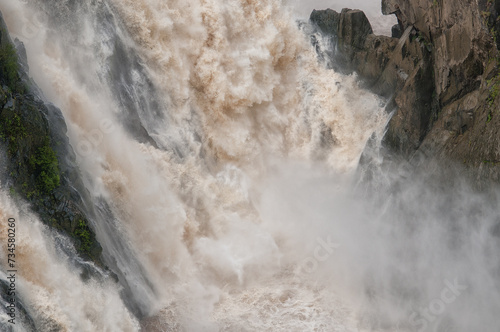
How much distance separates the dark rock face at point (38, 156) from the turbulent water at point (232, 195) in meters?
0.42

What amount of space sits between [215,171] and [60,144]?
6.20m

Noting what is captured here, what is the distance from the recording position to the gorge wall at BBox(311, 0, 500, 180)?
15.8 metres

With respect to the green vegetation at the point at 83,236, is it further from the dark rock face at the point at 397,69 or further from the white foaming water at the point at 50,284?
the dark rock face at the point at 397,69

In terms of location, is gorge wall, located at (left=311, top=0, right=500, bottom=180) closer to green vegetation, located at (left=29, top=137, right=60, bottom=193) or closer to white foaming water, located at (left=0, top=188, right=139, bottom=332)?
white foaming water, located at (left=0, top=188, right=139, bottom=332)

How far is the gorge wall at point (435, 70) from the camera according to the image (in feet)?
52.0

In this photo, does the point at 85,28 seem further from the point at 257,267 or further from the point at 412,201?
the point at 412,201

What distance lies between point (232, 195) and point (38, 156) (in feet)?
23.4

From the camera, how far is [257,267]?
60.6 ft

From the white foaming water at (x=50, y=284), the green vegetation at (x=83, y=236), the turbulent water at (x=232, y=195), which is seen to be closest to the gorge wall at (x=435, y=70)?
the turbulent water at (x=232, y=195)

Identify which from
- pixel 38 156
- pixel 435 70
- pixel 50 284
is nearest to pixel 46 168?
pixel 38 156

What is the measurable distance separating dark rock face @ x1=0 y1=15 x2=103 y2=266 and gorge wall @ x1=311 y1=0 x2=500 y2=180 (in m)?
9.63

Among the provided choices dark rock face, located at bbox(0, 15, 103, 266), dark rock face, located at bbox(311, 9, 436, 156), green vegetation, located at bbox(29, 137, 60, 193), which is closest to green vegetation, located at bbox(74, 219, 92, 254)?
dark rock face, located at bbox(0, 15, 103, 266)

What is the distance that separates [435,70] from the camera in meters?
18.4

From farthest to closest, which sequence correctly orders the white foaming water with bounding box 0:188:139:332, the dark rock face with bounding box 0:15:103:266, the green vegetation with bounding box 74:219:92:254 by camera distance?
the green vegetation with bounding box 74:219:92:254 → the dark rock face with bounding box 0:15:103:266 → the white foaming water with bounding box 0:188:139:332
